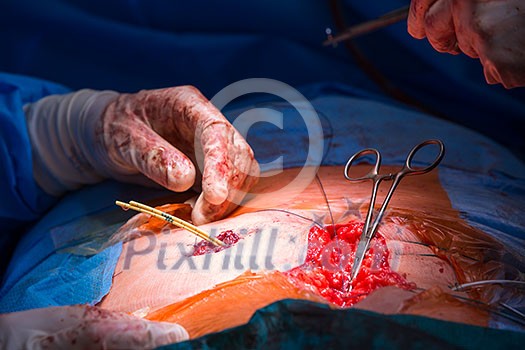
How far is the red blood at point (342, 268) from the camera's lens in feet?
3.66

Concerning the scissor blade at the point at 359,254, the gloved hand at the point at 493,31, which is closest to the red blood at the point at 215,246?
the scissor blade at the point at 359,254

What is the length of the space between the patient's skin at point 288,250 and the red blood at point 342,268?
0.02 metres

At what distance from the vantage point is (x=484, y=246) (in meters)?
1.23

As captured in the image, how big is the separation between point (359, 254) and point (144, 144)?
65cm

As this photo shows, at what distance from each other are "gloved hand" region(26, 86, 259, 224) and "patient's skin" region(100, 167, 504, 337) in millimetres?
93

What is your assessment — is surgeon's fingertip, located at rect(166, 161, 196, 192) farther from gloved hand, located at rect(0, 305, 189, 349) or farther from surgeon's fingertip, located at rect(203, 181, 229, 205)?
gloved hand, located at rect(0, 305, 189, 349)

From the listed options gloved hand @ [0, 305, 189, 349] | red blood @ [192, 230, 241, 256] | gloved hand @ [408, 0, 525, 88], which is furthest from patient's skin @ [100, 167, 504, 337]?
gloved hand @ [408, 0, 525, 88]

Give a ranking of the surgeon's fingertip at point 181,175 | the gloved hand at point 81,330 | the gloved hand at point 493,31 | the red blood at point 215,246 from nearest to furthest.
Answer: the gloved hand at point 81,330 → the gloved hand at point 493,31 → the red blood at point 215,246 → the surgeon's fingertip at point 181,175

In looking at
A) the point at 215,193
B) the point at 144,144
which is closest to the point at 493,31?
the point at 215,193

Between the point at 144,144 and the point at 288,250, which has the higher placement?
the point at 144,144

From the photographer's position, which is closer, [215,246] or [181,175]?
[215,246]

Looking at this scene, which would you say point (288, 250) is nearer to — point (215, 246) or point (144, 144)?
point (215, 246)

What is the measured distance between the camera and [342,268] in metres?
1.18

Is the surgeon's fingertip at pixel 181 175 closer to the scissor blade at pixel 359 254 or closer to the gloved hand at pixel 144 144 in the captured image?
the gloved hand at pixel 144 144
